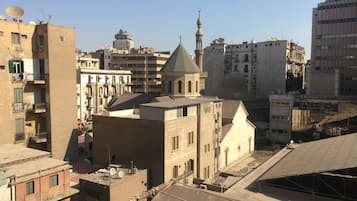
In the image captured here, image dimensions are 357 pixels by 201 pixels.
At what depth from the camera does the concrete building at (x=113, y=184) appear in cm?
2383

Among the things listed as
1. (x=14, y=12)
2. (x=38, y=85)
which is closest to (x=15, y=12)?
(x=14, y=12)

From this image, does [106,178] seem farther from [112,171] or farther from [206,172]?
[206,172]

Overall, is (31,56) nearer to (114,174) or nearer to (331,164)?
(114,174)

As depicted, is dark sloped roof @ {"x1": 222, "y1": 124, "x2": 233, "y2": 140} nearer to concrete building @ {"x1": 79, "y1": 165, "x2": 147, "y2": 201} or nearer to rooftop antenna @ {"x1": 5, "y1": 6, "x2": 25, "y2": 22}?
concrete building @ {"x1": 79, "y1": 165, "x2": 147, "y2": 201}

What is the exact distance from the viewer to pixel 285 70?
7731cm

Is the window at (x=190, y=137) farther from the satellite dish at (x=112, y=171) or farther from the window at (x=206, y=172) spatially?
the satellite dish at (x=112, y=171)

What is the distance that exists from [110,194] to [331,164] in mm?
15651

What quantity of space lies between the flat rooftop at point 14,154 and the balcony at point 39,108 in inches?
164

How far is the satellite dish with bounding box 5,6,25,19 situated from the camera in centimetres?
2934

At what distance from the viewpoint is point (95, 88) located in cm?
6469

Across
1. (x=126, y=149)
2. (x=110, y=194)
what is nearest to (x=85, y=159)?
(x=126, y=149)

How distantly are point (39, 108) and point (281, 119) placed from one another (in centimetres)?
4315

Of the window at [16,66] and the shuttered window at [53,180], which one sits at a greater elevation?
the window at [16,66]

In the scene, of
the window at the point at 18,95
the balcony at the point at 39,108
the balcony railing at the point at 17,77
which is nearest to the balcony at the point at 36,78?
the balcony railing at the point at 17,77
